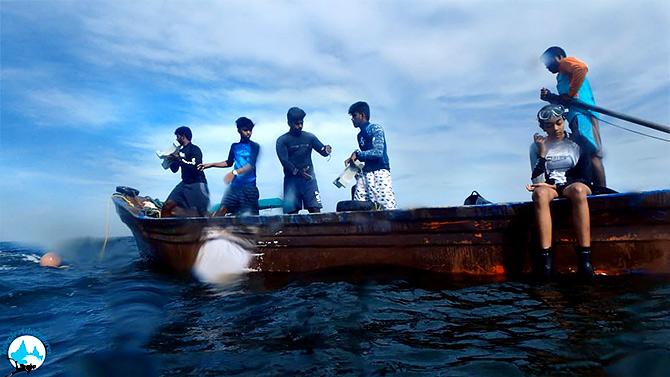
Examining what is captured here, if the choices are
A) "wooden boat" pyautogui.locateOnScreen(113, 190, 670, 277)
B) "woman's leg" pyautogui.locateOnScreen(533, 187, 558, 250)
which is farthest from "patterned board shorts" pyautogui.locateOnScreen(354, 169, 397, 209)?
"woman's leg" pyautogui.locateOnScreen(533, 187, 558, 250)

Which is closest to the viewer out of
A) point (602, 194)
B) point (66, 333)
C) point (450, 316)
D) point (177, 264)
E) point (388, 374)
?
point (388, 374)

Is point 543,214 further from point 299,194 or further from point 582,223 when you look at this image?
point 299,194

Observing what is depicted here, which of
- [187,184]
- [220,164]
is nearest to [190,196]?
[187,184]

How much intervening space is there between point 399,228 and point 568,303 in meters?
2.09

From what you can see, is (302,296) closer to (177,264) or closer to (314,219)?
(314,219)

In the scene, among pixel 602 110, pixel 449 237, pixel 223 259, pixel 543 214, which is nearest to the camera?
pixel 543 214

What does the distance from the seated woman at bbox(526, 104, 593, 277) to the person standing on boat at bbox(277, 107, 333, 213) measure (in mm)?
3546

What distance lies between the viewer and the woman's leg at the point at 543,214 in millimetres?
4266

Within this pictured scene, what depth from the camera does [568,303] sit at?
345cm

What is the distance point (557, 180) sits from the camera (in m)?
4.70

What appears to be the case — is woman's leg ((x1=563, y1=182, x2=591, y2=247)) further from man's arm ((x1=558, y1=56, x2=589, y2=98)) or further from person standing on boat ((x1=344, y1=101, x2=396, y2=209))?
person standing on boat ((x1=344, y1=101, x2=396, y2=209))

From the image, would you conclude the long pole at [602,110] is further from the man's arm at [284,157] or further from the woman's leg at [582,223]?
the man's arm at [284,157]

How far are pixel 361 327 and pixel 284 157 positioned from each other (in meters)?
4.08

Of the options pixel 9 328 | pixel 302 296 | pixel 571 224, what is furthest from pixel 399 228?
pixel 9 328
